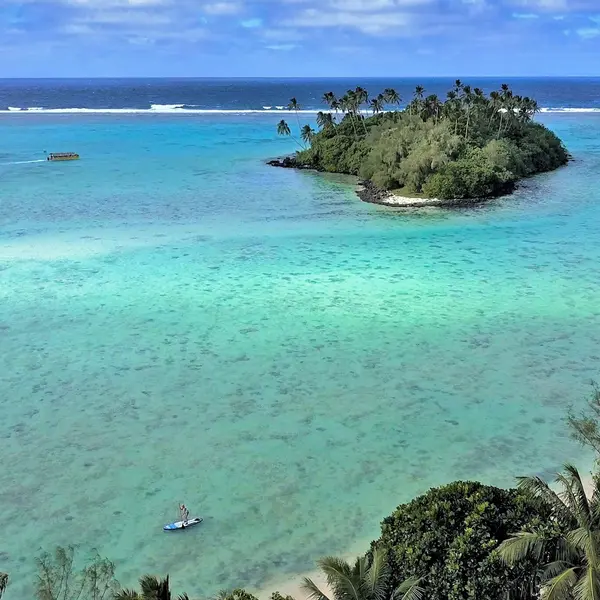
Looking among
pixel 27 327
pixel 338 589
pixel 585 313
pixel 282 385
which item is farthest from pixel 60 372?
pixel 585 313

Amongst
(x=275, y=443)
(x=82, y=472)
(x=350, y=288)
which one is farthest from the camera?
(x=350, y=288)

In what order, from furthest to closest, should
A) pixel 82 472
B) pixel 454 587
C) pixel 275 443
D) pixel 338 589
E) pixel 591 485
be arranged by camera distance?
1. pixel 275 443
2. pixel 82 472
3. pixel 591 485
4. pixel 454 587
5. pixel 338 589

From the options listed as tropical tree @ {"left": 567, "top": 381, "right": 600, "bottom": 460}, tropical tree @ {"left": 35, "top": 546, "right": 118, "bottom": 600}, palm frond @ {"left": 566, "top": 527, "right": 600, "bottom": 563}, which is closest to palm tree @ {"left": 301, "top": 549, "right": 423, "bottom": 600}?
palm frond @ {"left": 566, "top": 527, "right": 600, "bottom": 563}

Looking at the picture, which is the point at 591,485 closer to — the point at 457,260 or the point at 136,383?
the point at 136,383

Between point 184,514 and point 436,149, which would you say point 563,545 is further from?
point 436,149

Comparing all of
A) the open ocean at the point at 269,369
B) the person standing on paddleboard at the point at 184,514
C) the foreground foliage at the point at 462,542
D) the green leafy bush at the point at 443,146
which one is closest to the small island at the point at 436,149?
the green leafy bush at the point at 443,146

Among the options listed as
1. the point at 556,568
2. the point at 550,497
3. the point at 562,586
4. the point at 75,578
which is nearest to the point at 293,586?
the point at 75,578

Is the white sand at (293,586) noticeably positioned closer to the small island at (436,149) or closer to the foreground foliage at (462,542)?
the foreground foliage at (462,542)
